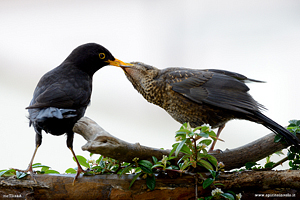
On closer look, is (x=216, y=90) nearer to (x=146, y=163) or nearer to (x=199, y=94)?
(x=199, y=94)

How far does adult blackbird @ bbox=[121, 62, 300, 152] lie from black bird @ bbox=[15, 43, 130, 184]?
21 cm

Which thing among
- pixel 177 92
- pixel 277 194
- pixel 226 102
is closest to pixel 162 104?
pixel 177 92

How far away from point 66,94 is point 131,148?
0.49 meters

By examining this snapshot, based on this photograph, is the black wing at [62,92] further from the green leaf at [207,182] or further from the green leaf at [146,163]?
the green leaf at [207,182]

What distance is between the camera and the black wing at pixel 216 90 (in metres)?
1.51

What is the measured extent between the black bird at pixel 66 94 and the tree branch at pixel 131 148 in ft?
0.48

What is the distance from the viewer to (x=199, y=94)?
1.59 m

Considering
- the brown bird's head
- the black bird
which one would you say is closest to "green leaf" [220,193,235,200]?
the black bird

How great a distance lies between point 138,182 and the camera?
120 cm

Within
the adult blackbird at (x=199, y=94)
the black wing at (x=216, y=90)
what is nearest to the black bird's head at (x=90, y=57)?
the adult blackbird at (x=199, y=94)

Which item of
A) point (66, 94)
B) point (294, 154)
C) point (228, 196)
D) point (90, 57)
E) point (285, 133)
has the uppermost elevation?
point (90, 57)

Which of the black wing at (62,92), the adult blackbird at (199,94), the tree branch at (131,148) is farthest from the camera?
the adult blackbird at (199,94)

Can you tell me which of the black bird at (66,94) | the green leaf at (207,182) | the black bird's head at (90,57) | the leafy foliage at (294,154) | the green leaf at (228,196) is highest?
the black bird's head at (90,57)

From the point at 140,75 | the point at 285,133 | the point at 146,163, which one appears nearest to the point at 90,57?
the point at 140,75
